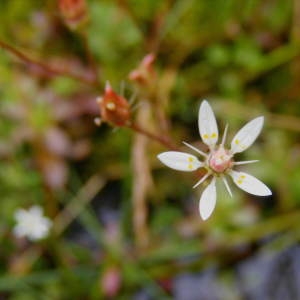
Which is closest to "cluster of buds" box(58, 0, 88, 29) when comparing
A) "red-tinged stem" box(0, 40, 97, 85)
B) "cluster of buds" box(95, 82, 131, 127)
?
"red-tinged stem" box(0, 40, 97, 85)

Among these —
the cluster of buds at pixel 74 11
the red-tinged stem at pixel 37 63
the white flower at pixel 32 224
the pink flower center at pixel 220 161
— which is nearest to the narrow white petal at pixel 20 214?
the white flower at pixel 32 224

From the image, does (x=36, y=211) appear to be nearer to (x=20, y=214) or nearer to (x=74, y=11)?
(x=20, y=214)

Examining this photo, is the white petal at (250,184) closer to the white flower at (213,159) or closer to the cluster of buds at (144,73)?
the white flower at (213,159)

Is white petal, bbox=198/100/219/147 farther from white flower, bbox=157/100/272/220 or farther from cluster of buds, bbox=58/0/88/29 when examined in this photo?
cluster of buds, bbox=58/0/88/29

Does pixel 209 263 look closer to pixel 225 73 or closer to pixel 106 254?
pixel 106 254

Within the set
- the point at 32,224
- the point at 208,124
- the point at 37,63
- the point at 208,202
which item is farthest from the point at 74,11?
the point at 32,224

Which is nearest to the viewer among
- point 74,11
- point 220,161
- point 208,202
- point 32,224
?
point 208,202

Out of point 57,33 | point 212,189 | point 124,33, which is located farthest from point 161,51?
point 212,189
